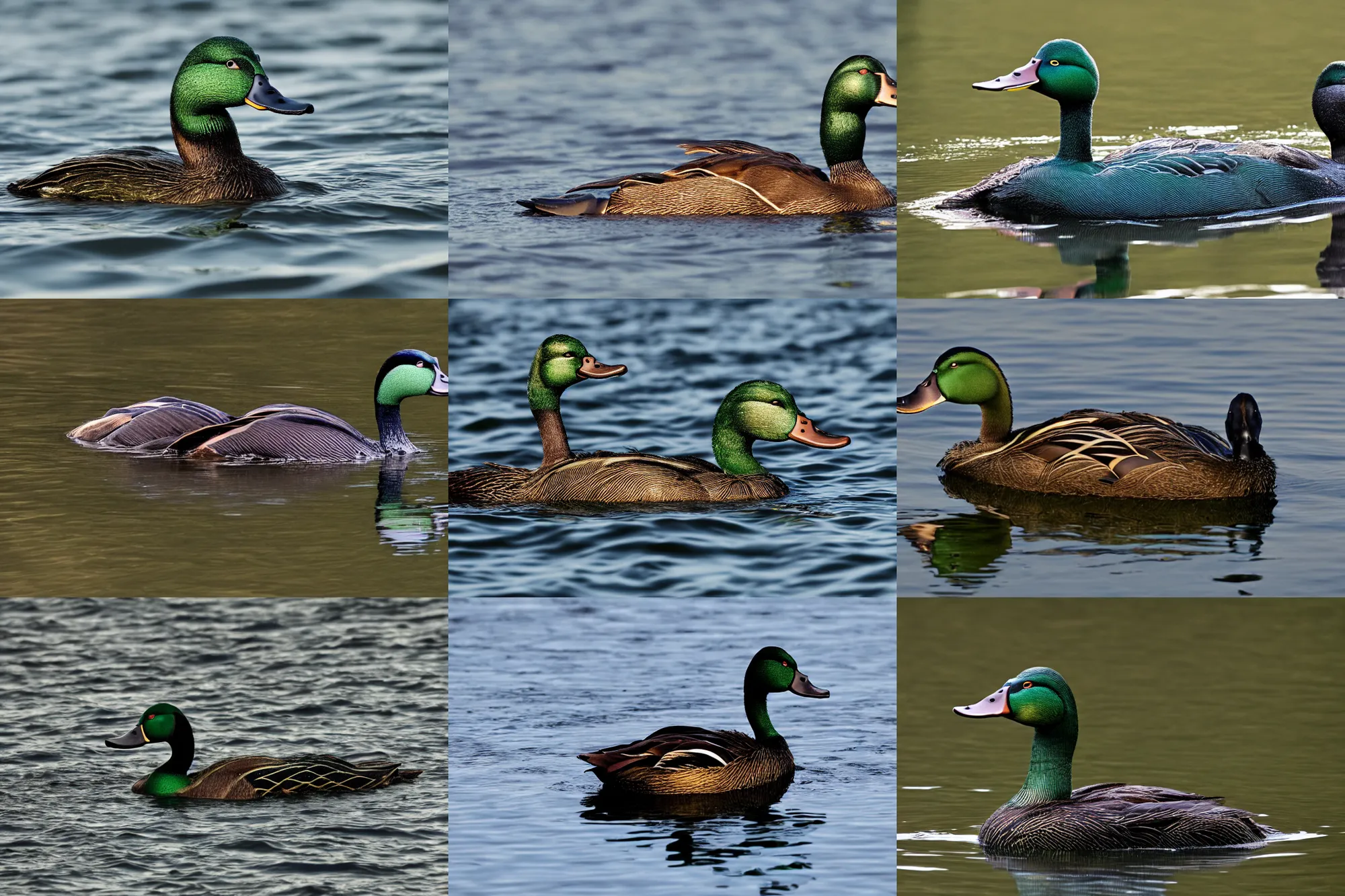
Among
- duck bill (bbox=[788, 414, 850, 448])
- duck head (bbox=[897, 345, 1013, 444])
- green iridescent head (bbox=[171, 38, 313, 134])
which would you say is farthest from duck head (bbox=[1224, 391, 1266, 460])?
green iridescent head (bbox=[171, 38, 313, 134])

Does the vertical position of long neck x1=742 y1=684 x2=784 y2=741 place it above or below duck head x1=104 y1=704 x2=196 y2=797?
above

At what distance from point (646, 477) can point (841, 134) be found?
8.79 ft

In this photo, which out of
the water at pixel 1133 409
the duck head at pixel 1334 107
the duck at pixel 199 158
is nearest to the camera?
the water at pixel 1133 409

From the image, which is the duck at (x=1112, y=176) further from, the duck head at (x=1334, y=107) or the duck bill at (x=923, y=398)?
the duck bill at (x=923, y=398)

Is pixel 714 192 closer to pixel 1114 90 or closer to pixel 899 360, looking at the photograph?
pixel 899 360

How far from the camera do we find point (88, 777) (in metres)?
9.73

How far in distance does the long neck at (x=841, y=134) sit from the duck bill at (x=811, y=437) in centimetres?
191

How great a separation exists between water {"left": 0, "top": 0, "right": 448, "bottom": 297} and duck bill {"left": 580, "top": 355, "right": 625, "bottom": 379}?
2.81 feet

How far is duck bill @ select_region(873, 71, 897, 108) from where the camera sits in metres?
10.9

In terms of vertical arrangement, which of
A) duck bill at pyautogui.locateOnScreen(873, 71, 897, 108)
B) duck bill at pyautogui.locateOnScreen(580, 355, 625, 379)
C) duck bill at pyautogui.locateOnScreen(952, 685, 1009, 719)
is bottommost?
duck bill at pyautogui.locateOnScreen(952, 685, 1009, 719)

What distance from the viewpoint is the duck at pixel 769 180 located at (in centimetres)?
1052

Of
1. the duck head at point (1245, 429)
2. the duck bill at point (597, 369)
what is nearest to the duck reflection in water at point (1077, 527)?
the duck head at point (1245, 429)

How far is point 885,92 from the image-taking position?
1094 centimetres

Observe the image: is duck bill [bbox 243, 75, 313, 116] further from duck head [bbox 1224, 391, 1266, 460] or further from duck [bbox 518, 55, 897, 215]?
duck head [bbox 1224, 391, 1266, 460]
